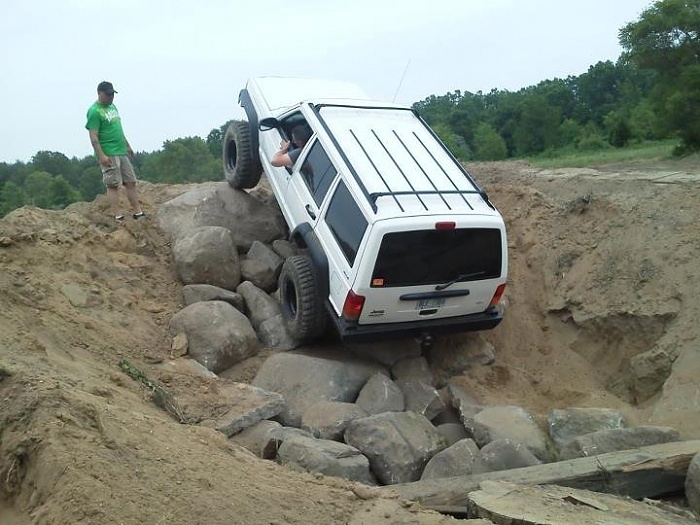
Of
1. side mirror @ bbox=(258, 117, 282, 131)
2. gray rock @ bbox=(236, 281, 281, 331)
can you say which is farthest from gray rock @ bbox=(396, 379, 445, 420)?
side mirror @ bbox=(258, 117, 282, 131)

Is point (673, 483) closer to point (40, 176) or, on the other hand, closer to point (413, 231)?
point (413, 231)

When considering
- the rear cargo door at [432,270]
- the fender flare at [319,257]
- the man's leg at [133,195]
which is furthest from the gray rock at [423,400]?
the man's leg at [133,195]

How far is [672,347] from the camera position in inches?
267

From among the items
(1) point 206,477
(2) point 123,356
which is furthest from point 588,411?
(2) point 123,356

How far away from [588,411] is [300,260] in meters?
Result: 3.17

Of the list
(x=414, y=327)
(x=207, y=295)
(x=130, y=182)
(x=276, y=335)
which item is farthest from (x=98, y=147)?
(x=414, y=327)

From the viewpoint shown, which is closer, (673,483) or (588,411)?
(673,483)

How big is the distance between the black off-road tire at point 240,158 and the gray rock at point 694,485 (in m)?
6.17

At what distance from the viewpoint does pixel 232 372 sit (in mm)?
7117

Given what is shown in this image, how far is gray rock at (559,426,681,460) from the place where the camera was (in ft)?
17.9

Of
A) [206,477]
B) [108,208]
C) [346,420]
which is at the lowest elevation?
[346,420]

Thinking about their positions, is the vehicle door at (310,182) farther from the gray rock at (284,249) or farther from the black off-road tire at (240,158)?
the black off-road tire at (240,158)

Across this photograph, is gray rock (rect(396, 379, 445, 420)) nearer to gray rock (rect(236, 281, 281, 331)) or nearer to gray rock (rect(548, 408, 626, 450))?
gray rock (rect(548, 408, 626, 450))

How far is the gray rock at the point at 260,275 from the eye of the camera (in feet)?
27.5
